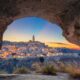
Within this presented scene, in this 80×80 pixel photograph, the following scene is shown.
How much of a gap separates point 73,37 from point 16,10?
4.21 ft

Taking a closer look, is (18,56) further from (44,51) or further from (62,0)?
(62,0)

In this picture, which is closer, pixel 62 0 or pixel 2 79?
pixel 62 0

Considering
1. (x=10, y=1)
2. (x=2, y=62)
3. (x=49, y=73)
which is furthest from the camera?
(x=2, y=62)

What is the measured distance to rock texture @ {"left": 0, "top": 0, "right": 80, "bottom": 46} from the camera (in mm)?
5430

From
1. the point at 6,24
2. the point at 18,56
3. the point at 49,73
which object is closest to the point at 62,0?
the point at 6,24

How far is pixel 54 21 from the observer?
6.23 meters

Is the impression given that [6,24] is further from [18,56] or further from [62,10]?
[18,56]

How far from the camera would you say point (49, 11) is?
571 centimetres

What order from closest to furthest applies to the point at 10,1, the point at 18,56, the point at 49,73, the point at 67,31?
the point at 10,1
the point at 67,31
the point at 49,73
the point at 18,56

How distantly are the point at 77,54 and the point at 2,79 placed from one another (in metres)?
7.89

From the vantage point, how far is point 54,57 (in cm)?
1750

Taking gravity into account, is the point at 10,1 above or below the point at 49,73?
above

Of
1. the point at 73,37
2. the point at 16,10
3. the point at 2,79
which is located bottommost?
the point at 2,79

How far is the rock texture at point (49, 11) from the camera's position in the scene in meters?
5.43
